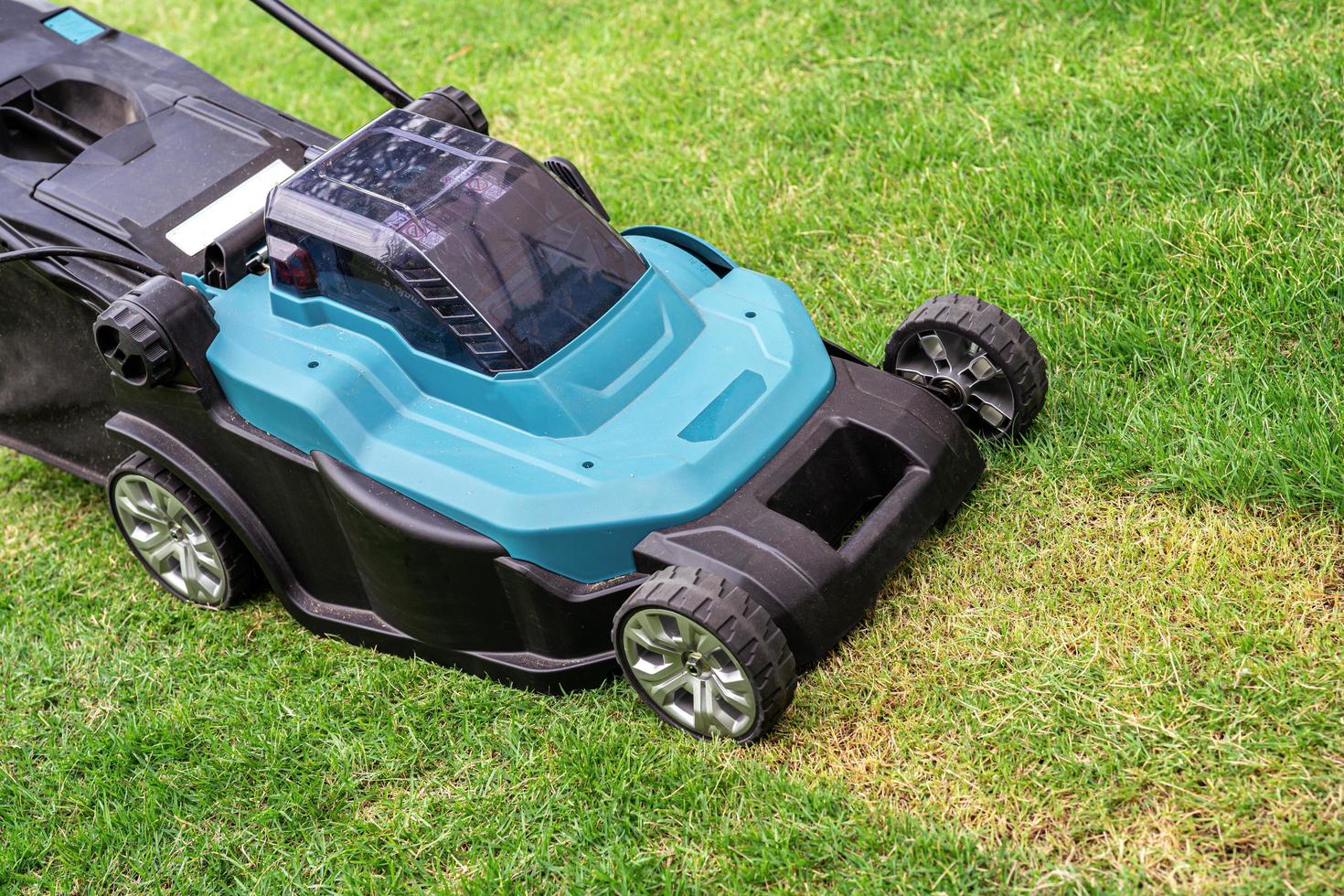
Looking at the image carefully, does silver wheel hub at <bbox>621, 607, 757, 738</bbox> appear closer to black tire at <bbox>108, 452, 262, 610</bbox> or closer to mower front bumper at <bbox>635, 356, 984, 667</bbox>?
mower front bumper at <bbox>635, 356, 984, 667</bbox>

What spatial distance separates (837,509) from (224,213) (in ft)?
6.26

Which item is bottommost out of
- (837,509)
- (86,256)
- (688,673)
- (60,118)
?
(688,673)

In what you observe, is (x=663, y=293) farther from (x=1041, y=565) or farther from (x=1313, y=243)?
(x=1313, y=243)

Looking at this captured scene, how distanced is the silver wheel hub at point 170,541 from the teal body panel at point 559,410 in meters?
0.52

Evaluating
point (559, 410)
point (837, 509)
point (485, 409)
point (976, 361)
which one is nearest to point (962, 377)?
point (976, 361)

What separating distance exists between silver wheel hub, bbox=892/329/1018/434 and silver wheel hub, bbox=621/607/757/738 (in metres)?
1.11

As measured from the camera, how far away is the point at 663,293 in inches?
144

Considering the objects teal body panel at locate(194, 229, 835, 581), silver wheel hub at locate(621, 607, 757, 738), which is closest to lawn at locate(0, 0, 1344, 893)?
silver wheel hub at locate(621, 607, 757, 738)

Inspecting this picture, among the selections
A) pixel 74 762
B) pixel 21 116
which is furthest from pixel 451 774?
pixel 21 116

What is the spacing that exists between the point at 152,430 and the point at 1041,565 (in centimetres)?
235

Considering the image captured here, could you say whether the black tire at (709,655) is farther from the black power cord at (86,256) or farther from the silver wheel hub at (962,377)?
the black power cord at (86,256)

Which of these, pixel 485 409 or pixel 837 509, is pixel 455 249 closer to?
pixel 485 409

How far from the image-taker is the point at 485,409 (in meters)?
3.43

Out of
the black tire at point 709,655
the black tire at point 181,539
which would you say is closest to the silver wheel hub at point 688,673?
the black tire at point 709,655
